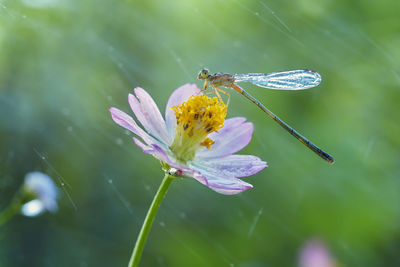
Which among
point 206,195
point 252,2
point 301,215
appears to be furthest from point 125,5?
point 301,215

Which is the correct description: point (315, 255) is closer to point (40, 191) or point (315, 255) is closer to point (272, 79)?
point (272, 79)

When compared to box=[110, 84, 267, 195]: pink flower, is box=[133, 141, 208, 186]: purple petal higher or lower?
higher

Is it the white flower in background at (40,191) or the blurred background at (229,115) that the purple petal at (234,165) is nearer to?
the white flower in background at (40,191)

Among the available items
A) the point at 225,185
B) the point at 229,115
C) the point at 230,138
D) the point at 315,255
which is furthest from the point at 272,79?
the point at 229,115

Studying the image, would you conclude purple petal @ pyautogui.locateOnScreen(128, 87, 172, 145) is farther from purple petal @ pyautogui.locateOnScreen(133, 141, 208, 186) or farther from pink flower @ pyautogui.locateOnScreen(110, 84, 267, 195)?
purple petal @ pyautogui.locateOnScreen(133, 141, 208, 186)

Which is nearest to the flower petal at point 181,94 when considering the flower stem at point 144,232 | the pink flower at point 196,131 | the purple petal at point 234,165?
the pink flower at point 196,131

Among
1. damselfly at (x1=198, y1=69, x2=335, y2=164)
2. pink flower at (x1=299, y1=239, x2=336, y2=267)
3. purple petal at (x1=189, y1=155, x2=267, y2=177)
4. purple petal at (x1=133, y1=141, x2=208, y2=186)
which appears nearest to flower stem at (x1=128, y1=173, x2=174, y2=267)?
purple petal at (x1=133, y1=141, x2=208, y2=186)

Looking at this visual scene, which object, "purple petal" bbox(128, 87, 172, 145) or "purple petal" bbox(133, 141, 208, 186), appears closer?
"purple petal" bbox(133, 141, 208, 186)
